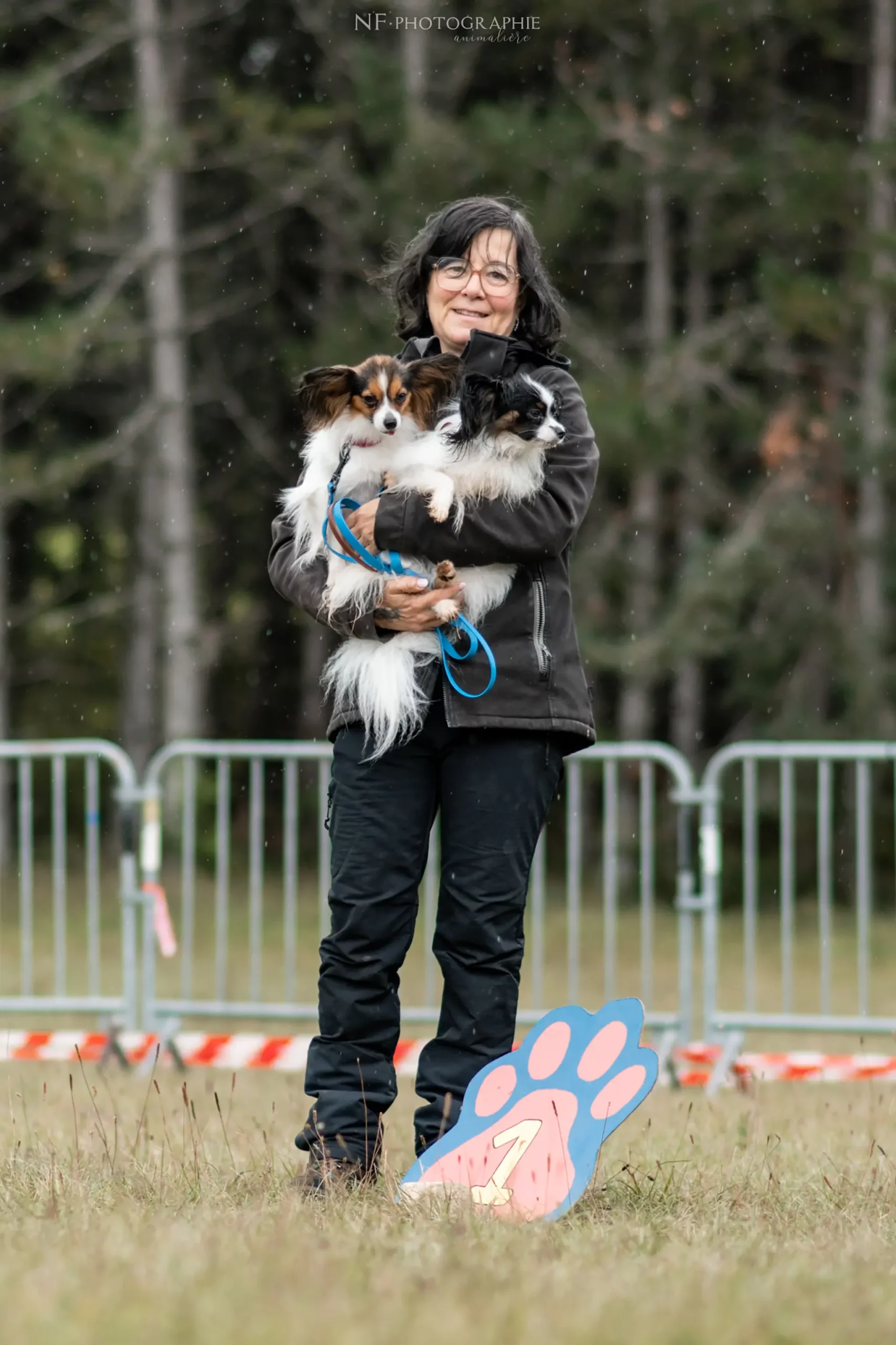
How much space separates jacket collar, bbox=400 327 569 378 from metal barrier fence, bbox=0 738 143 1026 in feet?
12.3

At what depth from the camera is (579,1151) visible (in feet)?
11.7

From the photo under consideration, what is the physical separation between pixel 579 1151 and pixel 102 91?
56.2 ft

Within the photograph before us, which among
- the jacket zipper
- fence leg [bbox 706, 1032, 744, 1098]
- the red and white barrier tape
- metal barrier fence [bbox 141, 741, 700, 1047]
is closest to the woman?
the jacket zipper

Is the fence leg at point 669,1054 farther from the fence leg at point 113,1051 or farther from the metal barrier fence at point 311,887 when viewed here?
the fence leg at point 113,1051

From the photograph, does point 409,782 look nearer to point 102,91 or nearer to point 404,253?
point 404,253

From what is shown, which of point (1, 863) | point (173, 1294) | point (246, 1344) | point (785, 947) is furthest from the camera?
point (1, 863)

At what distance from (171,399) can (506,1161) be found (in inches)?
542

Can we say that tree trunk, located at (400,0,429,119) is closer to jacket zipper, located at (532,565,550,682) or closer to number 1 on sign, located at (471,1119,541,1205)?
jacket zipper, located at (532,565,550,682)

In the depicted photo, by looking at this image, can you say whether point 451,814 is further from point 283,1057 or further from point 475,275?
point 283,1057

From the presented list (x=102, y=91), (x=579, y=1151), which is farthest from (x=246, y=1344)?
(x=102, y=91)

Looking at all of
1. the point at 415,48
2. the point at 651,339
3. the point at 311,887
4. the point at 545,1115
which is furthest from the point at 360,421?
the point at 415,48

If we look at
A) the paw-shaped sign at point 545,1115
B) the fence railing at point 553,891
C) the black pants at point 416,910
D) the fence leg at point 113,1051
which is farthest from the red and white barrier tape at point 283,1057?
the paw-shaped sign at point 545,1115

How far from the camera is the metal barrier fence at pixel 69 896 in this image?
7.64 m

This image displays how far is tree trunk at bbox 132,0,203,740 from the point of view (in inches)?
646
